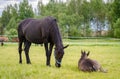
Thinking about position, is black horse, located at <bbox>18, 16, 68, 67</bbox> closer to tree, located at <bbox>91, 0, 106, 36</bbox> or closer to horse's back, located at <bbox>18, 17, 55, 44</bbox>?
horse's back, located at <bbox>18, 17, 55, 44</bbox>

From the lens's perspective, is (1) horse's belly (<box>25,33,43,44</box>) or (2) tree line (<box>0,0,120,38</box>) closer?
(1) horse's belly (<box>25,33,43,44</box>)

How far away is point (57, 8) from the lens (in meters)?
68.6

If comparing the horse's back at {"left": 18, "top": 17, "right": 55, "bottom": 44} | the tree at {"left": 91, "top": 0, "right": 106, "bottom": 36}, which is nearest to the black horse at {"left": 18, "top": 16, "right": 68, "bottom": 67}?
the horse's back at {"left": 18, "top": 17, "right": 55, "bottom": 44}

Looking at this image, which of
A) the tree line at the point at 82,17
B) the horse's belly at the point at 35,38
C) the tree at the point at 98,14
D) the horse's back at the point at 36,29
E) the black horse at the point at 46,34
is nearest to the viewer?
the black horse at the point at 46,34

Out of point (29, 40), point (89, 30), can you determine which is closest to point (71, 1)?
point (89, 30)

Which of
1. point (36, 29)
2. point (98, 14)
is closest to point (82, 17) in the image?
point (98, 14)

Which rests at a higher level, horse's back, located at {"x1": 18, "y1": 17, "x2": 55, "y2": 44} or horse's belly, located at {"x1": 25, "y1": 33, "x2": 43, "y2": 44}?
horse's back, located at {"x1": 18, "y1": 17, "x2": 55, "y2": 44}

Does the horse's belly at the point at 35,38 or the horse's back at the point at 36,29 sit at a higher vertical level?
the horse's back at the point at 36,29

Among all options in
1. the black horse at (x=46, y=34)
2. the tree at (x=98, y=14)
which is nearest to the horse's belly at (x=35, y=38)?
the black horse at (x=46, y=34)

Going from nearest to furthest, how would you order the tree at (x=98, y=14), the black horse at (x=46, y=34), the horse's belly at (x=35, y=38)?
the black horse at (x=46, y=34) → the horse's belly at (x=35, y=38) → the tree at (x=98, y=14)

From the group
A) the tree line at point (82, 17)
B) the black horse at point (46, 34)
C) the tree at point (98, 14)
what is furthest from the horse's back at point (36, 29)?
the tree at point (98, 14)

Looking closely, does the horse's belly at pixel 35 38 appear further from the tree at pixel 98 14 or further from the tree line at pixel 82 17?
the tree at pixel 98 14

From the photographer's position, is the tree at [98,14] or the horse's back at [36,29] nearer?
the horse's back at [36,29]

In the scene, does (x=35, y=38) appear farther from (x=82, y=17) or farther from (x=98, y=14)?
(x=98, y=14)
